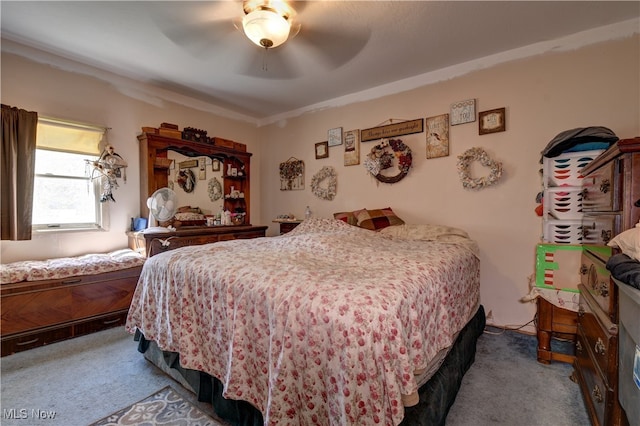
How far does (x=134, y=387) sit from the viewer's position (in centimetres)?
181

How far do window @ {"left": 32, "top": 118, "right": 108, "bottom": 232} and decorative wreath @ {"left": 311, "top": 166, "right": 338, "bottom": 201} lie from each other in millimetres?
2508

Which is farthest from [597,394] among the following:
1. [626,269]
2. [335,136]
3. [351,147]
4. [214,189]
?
[214,189]

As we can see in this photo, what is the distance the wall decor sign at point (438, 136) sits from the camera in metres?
3.03

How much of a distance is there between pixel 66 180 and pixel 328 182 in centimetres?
291

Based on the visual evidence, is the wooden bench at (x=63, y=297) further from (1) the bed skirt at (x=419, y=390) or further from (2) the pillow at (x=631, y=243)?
(2) the pillow at (x=631, y=243)

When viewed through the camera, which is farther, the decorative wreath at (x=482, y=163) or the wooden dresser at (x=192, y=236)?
the wooden dresser at (x=192, y=236)

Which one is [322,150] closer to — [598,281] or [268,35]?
[268,35]

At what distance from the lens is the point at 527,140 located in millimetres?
2619

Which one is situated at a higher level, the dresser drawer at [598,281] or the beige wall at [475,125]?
the beige wall at [475,125]

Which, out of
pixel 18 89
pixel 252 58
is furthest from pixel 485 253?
pixel 18 89

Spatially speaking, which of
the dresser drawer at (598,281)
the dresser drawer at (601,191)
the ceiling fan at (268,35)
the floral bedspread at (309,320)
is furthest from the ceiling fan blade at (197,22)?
the dresser drawer at (598,281)

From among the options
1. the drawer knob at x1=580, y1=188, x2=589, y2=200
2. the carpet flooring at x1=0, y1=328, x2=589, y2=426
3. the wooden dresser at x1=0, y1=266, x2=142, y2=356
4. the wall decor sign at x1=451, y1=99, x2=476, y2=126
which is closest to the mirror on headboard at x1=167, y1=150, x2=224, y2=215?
the wooden dresser at x1=0, y1=266, x2=142, y2=356

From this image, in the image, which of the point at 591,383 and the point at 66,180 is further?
the point at 66,180

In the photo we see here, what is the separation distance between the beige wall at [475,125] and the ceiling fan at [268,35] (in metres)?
1.08
